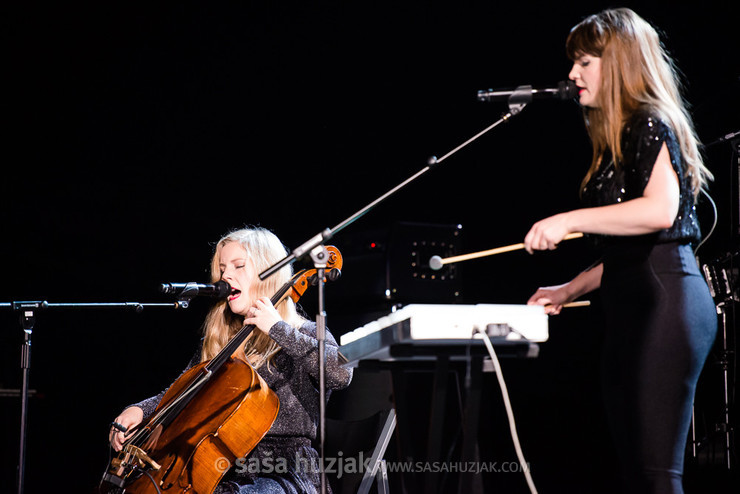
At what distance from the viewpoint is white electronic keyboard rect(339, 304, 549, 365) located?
155cm

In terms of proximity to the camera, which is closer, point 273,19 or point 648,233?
point 648,233

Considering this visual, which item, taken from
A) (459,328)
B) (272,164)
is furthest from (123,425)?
(272,164)

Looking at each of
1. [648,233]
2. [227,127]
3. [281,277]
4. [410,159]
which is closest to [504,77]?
[410,159]

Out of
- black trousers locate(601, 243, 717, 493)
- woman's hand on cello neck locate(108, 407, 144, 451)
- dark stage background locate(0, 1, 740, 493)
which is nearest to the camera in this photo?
black trousers locate(601, 243, 717, 493)

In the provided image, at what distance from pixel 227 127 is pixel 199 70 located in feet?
1.67

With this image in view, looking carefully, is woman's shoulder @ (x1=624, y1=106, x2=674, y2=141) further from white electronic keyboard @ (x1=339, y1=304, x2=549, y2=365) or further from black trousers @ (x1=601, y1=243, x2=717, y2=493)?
white electronic keyboard @ (x1=339, y1=304, x2=549, y2=365)

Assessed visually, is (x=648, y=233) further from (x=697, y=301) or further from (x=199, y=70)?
(x=199, y=70)

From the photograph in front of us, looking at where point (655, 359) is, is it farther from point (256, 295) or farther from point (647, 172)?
point (256, 295)

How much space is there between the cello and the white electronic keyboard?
71 centimetres

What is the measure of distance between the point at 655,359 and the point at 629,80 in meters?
0.65

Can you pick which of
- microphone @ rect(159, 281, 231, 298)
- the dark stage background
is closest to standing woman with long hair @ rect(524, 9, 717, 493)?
microphone @ rect(159, 281, 231, 298)

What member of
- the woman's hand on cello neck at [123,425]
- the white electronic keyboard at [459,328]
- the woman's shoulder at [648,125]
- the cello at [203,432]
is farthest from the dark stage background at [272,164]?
the woman's shoulder at [648,125]

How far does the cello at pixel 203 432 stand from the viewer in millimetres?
2430

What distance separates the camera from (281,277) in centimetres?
310
